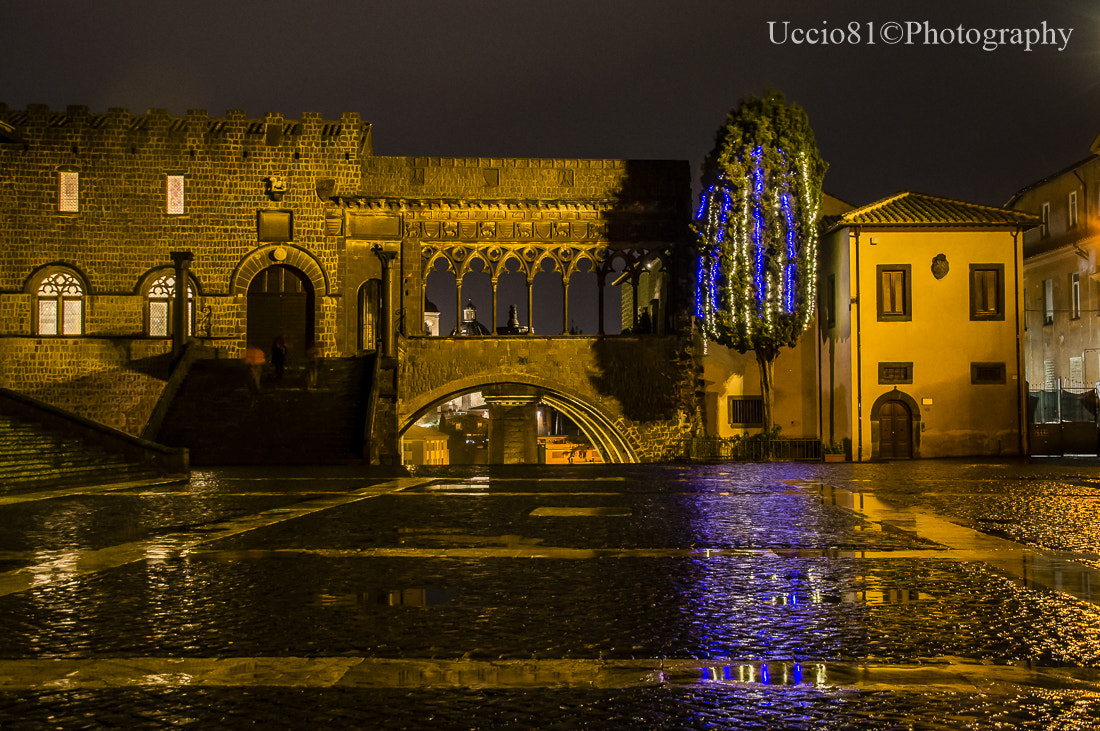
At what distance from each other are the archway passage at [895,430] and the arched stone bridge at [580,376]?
576 centimetres

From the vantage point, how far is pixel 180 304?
1207 inches

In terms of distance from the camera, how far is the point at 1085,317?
128ft

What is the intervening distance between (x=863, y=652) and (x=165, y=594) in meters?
4.51

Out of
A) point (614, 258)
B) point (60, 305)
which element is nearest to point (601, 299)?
point (614, 258)

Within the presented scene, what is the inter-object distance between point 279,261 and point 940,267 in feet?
67.8

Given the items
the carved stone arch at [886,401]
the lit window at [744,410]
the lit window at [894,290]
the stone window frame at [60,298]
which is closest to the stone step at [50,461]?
the stone window frame at [60,298]

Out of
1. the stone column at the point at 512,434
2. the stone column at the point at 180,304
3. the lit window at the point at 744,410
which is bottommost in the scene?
the stone column at the point at 512,434

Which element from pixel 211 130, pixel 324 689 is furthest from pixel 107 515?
pixel 211 130

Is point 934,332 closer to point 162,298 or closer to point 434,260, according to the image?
point 434,260

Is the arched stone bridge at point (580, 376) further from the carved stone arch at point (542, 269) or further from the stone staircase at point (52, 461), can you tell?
the stone staircase at point (52, 461)

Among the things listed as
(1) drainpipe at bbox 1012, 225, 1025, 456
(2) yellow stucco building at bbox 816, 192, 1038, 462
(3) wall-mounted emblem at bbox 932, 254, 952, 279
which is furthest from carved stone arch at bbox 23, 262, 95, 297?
(1) drainpipe at bbox 1012, 225, 1025, 456

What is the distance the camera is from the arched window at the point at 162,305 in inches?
1367

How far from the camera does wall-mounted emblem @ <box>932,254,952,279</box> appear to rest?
33031 millimetres

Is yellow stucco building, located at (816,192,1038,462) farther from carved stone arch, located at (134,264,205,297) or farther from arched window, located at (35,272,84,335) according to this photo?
arched window, located at (35,272,84,335)
